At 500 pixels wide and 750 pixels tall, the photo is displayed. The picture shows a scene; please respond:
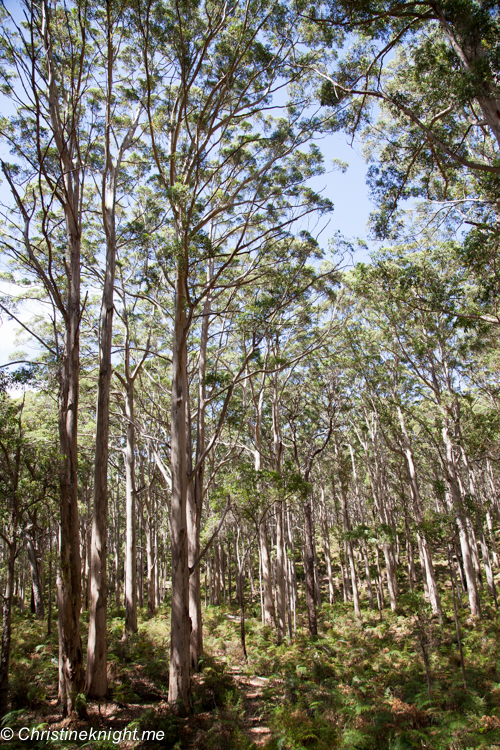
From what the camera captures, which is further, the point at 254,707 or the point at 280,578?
the point at 280,578

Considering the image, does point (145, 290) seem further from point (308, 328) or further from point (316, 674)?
point (316, 674)

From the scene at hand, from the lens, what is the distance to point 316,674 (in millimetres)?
9555

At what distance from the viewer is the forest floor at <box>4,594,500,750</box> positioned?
5867mm

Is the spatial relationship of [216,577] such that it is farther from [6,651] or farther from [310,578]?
[6,651]

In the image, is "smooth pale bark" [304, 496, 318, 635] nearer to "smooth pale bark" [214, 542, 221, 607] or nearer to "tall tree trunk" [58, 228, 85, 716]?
"tall tree trunk" [58, 228, 85, 716]

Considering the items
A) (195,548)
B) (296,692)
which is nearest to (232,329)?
(195,548)

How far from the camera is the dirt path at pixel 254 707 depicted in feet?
22.1

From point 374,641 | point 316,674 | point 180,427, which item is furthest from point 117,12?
point 374,641

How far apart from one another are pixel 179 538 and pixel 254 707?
3.61m

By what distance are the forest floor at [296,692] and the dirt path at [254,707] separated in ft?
0.08

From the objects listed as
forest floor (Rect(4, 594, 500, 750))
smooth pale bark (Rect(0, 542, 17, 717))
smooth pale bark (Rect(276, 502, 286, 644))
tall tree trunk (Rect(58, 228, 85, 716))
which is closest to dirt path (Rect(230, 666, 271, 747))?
forest floor (Rect(4, 594, 500, 750))

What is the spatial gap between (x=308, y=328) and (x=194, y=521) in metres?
8.94

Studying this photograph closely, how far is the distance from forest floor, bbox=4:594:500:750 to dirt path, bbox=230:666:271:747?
2cm

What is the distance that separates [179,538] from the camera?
289 inches
